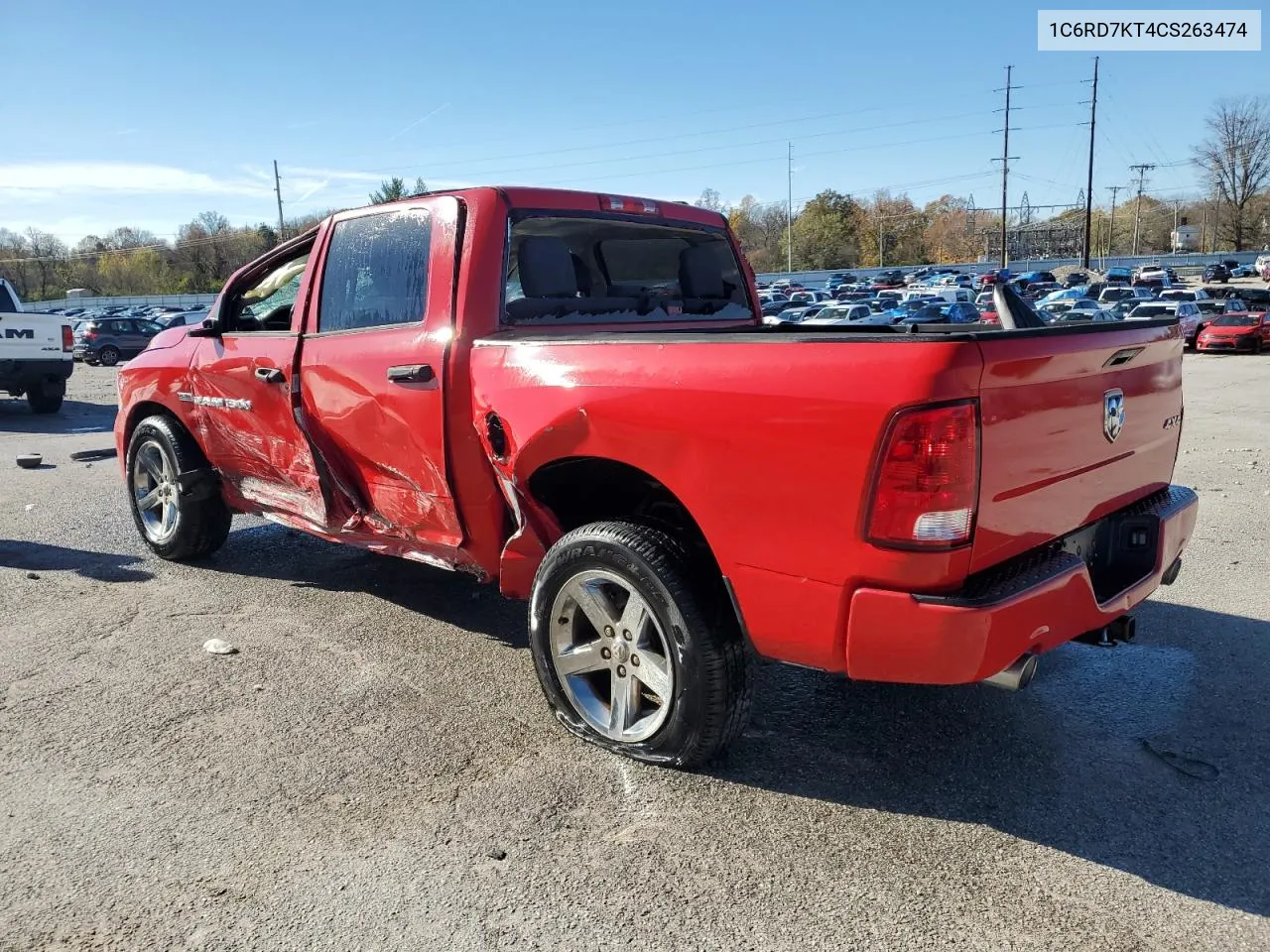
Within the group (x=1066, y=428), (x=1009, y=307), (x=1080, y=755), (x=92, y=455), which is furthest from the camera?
(x=92, y=455)

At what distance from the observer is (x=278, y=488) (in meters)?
4.99

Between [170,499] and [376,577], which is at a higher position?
[170,499]

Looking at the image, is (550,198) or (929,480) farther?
(550,198)

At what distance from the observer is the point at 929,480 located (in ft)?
8.08

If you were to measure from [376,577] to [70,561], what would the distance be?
2.10 m

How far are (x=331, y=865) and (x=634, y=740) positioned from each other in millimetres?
1025

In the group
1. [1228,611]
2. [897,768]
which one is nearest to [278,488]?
[897,768]

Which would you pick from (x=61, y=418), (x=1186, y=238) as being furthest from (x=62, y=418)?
(x=1186, y=238)

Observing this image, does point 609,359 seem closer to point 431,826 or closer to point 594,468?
point 594,468

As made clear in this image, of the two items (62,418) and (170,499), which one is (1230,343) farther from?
(170,499)

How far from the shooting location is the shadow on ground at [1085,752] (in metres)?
2.82

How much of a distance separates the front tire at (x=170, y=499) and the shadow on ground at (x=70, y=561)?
0.23 meters

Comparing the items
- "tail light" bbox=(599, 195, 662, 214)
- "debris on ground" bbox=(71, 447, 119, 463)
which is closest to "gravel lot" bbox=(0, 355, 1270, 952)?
"tail light" bbox=(599, 195, 662, 214)

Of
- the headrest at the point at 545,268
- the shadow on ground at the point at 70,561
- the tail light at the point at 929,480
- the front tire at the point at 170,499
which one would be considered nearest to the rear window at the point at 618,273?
the headrest at the point at 545,268
